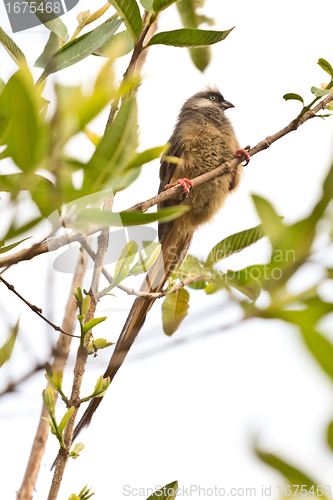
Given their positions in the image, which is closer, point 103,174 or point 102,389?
point 103,174

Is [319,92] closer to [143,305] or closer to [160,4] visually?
[160,4]

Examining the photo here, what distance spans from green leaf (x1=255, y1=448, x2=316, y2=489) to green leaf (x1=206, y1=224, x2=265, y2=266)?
29.0 inches

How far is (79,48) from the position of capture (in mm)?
624

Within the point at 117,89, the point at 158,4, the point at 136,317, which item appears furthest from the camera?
the point at 136,317

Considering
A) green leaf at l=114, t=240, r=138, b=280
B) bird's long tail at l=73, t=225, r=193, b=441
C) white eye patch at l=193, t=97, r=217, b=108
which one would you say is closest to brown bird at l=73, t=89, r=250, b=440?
bird's long tail at l=73, t=225, r=193, b=441

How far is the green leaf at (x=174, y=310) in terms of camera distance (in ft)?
4.84

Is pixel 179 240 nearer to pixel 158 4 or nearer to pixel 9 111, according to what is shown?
pixel 158 4

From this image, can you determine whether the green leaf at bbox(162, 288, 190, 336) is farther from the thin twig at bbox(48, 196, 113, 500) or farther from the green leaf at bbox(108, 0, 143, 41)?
the green leaf at bbox(108, 0, 143, 41)

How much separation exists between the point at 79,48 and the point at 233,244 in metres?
0.65

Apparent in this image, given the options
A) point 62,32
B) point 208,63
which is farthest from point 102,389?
point 208,63

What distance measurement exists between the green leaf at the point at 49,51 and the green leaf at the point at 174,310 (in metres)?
0.90

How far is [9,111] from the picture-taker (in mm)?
312

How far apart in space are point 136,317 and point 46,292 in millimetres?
744

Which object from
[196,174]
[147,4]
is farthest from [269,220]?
[196,174]
